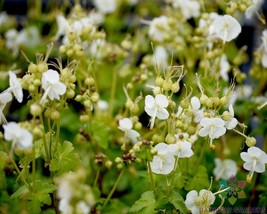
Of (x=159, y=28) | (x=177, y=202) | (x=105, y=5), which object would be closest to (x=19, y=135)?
(x=177, y=202)

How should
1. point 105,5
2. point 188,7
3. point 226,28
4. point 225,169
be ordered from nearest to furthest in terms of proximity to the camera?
point 226,28, point 225,169, point 188,7, point 105,5

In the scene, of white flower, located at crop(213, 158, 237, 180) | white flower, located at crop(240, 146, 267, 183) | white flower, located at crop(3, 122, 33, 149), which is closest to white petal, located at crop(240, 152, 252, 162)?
white flower, located at crop(240, 146, 267, 183)

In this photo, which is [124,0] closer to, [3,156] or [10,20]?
[10,20]

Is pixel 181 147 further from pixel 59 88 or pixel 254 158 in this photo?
pixel 59 88

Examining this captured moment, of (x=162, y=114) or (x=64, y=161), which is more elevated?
(x=162, y=114)

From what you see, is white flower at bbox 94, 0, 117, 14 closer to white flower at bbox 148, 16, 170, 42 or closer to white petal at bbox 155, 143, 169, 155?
white flower at bbox 148, 16, 170, 42

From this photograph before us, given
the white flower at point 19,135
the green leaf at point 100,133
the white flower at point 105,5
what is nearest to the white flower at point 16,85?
the white flower at point 19,135
